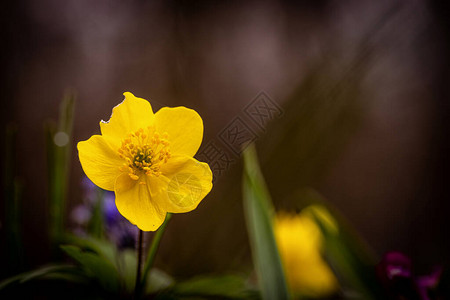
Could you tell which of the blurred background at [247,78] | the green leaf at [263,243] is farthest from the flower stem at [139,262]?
the blurred background at [247,78]

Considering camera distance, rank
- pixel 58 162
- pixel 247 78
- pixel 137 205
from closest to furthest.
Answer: pixel 137 205
pixel 58 162
pixel 247 78

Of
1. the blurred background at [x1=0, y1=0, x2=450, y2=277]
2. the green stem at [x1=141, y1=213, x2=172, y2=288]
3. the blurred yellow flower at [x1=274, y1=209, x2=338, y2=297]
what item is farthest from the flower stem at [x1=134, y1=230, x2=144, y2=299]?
the blurred background at [x1=0, y1=0, x2=450, y2=277]

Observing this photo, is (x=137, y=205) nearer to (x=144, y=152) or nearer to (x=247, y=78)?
(x=144, y=152)

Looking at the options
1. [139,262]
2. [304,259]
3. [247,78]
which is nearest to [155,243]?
[139,262]

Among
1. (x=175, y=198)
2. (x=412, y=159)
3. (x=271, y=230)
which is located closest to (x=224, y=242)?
(x=271, y=230)

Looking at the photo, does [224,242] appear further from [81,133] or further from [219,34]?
[219,34]

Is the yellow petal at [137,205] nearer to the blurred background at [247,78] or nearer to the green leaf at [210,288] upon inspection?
the green leaf at [210,288]
